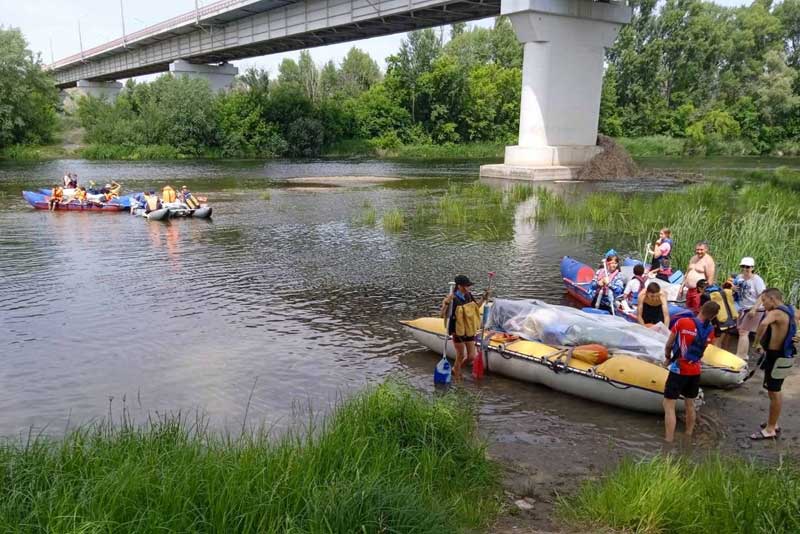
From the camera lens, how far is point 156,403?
25.7 feet

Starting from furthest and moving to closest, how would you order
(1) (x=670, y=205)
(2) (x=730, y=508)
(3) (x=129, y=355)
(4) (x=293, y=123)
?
(4) (x=293, y=123) < (1) (x=670, y=205) < (3) (x=129, y=355) < (2) (x=730, y=508)

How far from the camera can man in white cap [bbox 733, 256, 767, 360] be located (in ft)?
30.2

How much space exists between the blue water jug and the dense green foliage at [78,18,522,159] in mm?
57342

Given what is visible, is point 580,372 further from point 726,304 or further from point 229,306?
point 229,306

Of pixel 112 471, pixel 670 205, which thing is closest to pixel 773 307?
pixel 112 471

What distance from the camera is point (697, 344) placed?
6582mm

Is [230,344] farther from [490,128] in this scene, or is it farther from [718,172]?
[490,128]

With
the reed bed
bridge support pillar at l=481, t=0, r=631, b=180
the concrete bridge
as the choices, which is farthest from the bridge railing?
the reed bed

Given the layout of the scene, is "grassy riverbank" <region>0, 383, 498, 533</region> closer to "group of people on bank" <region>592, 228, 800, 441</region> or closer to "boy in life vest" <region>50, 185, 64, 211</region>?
"group of people on bank" <region>592, 228, 800, 441</region>

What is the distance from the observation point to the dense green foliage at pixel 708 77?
2554 inches

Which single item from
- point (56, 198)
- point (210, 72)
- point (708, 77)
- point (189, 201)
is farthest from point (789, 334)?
point (708, 77)

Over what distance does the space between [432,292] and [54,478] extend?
30.2 ft

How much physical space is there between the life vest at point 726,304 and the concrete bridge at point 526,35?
26.9 m

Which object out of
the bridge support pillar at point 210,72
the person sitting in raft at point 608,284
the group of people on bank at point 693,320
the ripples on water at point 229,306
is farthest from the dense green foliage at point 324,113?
the group of people on bank at point 693,320
